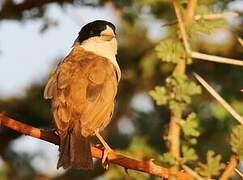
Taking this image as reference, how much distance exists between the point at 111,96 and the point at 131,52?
205 centimetres

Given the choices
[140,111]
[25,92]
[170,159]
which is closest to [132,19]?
[140,111]

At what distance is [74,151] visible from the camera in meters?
3.87

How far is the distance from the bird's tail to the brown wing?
0.13 feet

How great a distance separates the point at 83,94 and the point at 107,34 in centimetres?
71

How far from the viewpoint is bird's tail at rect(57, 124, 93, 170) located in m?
3.81

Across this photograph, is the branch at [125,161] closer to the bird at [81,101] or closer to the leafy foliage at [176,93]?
the bird at [81,101]

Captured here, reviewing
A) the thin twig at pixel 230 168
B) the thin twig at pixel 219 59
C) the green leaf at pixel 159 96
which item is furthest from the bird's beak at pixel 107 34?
the thin twig at pixel 230 168

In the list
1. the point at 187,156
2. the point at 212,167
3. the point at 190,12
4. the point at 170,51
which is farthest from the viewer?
the point at 190,12

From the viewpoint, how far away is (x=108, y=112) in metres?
4.16

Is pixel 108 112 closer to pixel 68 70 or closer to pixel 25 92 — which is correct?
pixel 68 70

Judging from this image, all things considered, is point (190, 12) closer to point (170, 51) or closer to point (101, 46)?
point (170, 51)

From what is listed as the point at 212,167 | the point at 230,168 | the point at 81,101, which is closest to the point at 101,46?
the point at 81,101

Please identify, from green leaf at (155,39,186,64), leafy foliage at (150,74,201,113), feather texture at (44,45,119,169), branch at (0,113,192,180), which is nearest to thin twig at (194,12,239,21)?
green leaf at (155,39,186,64)

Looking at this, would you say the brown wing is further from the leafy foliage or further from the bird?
the leafy foliage
